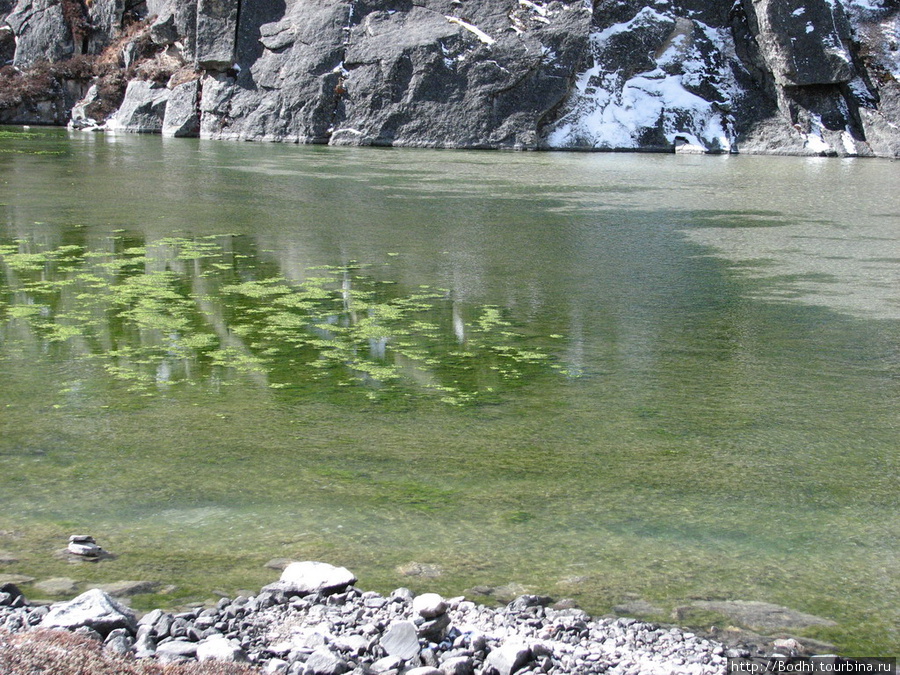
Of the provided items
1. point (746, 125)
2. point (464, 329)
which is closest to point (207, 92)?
point (746, 125)

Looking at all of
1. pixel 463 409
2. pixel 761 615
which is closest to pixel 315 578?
pixel 761 615

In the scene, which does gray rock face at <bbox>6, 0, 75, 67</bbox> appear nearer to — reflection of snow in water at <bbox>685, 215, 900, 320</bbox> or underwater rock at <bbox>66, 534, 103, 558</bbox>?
reflection of snow in water at <bbox>685, 215, 900, 320</bbox>

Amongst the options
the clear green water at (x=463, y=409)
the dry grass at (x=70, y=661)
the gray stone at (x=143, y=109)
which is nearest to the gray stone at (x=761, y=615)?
the clear green water at (x=463, y=409)

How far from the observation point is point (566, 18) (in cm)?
2425

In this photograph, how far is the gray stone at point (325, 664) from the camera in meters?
1.86

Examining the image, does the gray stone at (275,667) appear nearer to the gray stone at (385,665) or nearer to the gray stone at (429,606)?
the gray stone at (385,665)

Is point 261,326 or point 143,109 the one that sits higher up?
point 143,109

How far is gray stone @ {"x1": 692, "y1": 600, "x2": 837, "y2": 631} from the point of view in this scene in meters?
2.20

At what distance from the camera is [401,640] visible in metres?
1.96

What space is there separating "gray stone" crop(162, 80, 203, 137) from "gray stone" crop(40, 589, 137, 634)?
86.6 ft

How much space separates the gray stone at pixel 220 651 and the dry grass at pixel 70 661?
0.03 m

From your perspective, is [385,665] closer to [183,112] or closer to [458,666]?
[458,666]

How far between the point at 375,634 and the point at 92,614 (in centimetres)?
62

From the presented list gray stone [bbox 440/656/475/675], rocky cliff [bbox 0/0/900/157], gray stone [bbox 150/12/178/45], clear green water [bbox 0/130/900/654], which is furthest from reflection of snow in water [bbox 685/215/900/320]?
gray stone [bbox 150/12/178/45]
